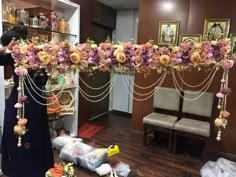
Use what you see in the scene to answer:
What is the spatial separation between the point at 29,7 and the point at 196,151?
305 cm

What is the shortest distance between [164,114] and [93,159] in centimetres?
144

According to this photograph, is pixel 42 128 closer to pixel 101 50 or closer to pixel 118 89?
pixel 101 50

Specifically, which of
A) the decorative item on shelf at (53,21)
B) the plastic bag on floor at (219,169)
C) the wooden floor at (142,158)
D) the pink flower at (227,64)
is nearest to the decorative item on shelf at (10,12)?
the decorative item on shelf at (53,21)

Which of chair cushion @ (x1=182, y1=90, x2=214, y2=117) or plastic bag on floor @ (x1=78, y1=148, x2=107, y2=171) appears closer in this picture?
plastic bag on floor @ (x1=78, y1=148, x2=107, y2=171)

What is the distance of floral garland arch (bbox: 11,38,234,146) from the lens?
131 centimetres

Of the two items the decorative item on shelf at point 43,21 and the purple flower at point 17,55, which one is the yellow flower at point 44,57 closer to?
the purple flower at point 17,55

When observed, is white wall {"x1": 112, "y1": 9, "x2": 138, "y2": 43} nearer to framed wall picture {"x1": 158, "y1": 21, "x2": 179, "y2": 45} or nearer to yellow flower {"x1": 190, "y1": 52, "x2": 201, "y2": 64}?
framed wall picture {"x1": 158, "y1": 21, "x2": 179, "y2": 45}

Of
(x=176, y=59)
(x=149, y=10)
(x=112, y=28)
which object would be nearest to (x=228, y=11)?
(x=149, y=10)

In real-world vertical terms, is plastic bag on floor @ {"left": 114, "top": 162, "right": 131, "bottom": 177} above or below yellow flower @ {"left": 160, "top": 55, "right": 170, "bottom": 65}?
below

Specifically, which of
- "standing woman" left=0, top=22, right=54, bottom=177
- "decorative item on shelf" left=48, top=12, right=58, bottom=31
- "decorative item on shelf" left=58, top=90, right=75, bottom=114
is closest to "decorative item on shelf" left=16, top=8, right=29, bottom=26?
"decorative item on shelf" left=48, top=12, right=58, bottom=31

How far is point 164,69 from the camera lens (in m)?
1.42

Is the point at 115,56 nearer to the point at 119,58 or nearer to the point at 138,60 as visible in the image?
the point at 119,58

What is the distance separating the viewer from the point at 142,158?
282 centimetres

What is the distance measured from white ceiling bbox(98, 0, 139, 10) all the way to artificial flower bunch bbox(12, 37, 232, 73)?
2817mm
